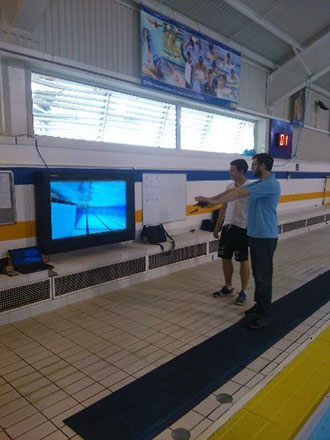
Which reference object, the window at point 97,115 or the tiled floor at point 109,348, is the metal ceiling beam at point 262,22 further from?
the tiled floor at point 109,348

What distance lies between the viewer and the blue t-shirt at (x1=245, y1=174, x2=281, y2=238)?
10.1 feet

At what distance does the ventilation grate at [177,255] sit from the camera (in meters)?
4.86

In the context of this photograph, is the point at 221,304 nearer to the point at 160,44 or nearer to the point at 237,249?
the point at 237,249

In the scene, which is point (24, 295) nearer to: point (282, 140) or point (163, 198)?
point (163, 198)

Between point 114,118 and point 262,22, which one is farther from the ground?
point 262,22

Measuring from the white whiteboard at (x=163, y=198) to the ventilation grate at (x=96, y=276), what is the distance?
91 cm

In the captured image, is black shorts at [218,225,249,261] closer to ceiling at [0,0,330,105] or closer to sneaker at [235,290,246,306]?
sneaker at [235,290,246,306]

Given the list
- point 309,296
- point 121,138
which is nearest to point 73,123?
point 121,138

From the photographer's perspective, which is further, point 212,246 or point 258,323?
point 212,246

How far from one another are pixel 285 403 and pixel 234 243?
1872mm

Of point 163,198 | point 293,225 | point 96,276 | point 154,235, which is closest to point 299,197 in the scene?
point 293,225

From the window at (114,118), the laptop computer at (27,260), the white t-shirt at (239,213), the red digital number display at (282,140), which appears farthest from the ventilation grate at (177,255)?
the red digital number display at (282,140)

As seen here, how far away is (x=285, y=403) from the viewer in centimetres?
221

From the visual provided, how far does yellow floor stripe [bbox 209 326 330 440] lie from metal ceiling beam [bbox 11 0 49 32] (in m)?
3.89
